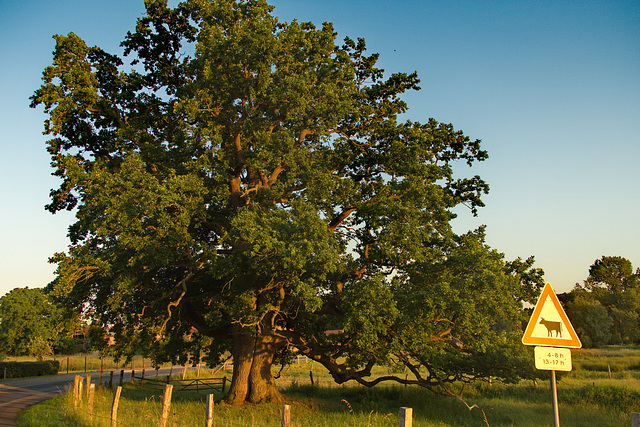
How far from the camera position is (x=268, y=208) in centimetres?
2094

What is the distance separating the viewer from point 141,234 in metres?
18.3

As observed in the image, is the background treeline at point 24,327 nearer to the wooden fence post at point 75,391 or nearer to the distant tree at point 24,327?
the distant tree at point 24,327

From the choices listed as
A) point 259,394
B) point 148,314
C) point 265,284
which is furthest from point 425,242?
point 148,314

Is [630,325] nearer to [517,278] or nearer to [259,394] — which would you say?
[517,278]

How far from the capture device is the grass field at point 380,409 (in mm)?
17469

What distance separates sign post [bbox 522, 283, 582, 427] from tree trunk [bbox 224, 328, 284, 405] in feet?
55.0

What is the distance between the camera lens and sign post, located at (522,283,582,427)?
6.50m

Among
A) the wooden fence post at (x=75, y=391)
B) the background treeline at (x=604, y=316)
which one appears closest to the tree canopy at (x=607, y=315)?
the background treeline at (x=604, y=316)

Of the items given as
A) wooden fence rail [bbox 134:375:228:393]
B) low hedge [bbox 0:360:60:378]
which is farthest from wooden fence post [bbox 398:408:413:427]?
low hedge [bbox 0:360:60:378]

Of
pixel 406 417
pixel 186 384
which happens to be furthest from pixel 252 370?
pixel 406 417

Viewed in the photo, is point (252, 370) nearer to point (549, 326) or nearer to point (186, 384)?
point (186, 384)

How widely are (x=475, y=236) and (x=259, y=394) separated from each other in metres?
12.8

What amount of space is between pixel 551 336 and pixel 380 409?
18.5m

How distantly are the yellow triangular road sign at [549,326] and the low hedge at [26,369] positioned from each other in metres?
49.3
